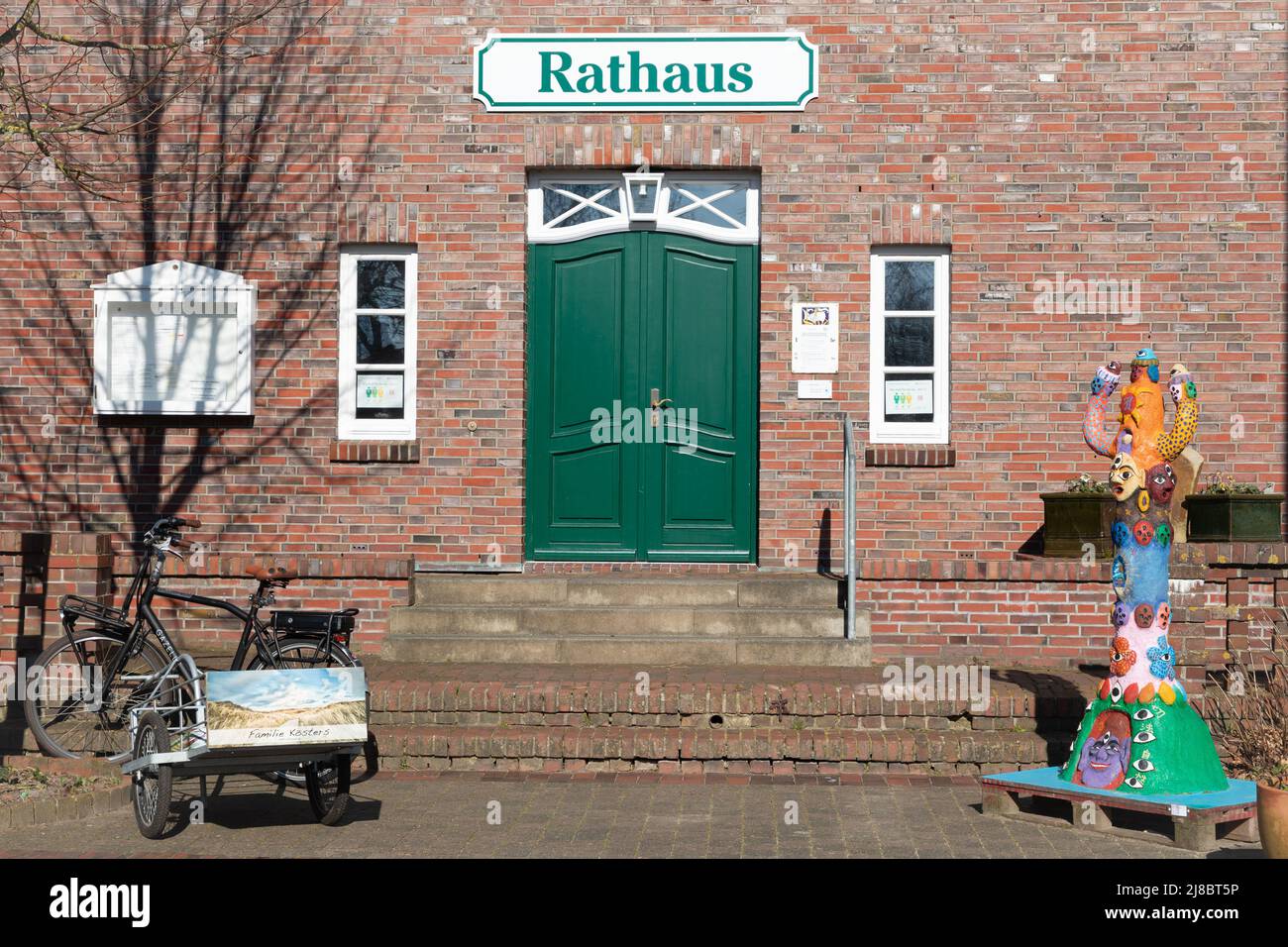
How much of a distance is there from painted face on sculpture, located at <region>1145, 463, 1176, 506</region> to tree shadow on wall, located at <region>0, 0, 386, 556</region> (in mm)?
6011

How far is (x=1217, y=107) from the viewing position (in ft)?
33.7

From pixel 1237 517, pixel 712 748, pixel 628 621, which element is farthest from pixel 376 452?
pixel 1237 517

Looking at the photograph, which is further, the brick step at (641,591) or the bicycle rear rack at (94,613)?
the brick step at (641,591)

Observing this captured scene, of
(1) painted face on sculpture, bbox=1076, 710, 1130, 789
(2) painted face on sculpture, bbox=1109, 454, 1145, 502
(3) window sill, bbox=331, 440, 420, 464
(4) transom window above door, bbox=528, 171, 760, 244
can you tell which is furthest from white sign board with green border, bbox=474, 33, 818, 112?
(1) painted face on sculpture, bbox=1076, 710, 1130, 789

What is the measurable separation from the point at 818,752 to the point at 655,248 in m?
4.21

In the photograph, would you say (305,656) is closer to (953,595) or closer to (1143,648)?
(1143,648)

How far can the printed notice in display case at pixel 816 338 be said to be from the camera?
34.1ft

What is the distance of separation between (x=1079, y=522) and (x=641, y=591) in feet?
9.85

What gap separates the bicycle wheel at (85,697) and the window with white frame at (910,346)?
213 inches

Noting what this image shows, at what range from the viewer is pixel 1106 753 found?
6773 millimetres

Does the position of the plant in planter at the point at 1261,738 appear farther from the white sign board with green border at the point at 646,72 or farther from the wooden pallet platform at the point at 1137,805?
the white sign board with green border at the point at 646,72

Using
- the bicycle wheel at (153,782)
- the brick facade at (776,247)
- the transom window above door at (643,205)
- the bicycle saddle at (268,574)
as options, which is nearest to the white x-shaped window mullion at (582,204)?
the transom window above door at (643,205)

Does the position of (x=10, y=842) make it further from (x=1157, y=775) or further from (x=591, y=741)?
(x=1157, y=775)

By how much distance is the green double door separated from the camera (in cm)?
1056
